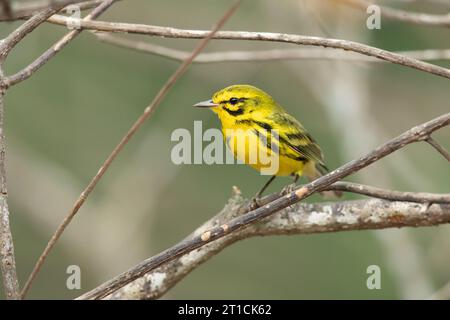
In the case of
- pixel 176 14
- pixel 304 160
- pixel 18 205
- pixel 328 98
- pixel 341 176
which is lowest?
pixel 341 176

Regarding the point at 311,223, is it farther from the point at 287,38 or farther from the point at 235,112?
the point at 235,112

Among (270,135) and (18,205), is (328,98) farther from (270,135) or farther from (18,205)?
(18,205)

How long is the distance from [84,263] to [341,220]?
3.95m

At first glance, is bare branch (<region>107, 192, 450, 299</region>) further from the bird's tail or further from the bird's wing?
the bird's tail

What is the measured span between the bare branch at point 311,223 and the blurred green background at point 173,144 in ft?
9.13

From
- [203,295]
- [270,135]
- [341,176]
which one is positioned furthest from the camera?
[203,295]

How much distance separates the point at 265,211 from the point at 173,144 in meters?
4.00

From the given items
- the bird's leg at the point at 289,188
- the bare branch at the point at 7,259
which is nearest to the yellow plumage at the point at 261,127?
the bird's leg at the point at 289,188

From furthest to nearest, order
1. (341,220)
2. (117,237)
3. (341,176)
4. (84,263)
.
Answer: (84,263)
(117,237)
(341,220)
(341,176)

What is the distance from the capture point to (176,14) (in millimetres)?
6844

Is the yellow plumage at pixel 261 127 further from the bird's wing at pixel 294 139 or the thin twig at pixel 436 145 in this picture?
the thin twig at pixel 436 145

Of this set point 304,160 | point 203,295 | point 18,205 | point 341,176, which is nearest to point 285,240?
point 203,295

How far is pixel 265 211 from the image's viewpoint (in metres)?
2.16

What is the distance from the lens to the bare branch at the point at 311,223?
2748 mm
